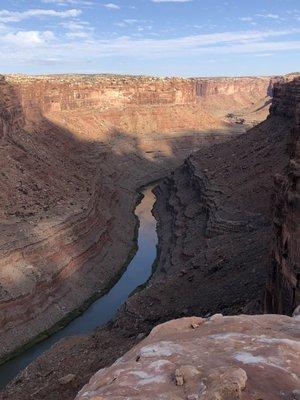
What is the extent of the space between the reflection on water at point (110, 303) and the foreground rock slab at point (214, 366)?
55.9ft

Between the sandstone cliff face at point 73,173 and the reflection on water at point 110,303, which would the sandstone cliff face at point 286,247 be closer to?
the reflection on water at point 110,303

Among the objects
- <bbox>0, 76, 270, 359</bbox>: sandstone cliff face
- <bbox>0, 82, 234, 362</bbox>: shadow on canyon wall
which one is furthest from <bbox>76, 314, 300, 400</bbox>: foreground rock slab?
<bbox>0, 82, 234, 362</bbox>: shadow on canyon wall

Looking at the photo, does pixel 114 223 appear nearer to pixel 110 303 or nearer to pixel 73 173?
pixel 73 173

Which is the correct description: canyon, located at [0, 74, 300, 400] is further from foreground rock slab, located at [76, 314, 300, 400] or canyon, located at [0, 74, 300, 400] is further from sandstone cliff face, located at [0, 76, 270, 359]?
foreground rock slab, located at [76, 314, 300, 400]

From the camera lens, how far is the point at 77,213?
4178 centimetres

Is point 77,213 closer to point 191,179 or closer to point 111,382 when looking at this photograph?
point 191,179

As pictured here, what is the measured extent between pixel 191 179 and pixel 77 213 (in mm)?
19623

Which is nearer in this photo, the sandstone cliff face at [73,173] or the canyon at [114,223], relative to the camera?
the canyon at [114,223]

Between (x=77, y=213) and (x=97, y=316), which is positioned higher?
(x=77, y=213)

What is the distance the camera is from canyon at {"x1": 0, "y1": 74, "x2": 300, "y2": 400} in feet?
76.2

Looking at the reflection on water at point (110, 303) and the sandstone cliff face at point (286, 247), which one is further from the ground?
the sandstone cliff face at point (286, 247)

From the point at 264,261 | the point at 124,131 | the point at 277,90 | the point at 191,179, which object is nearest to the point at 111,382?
the point at 264,261

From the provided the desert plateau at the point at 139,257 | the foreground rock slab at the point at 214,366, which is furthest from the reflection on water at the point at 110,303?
the foreground rock slab at the point at 214,366

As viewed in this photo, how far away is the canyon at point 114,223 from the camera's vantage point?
2323cm
